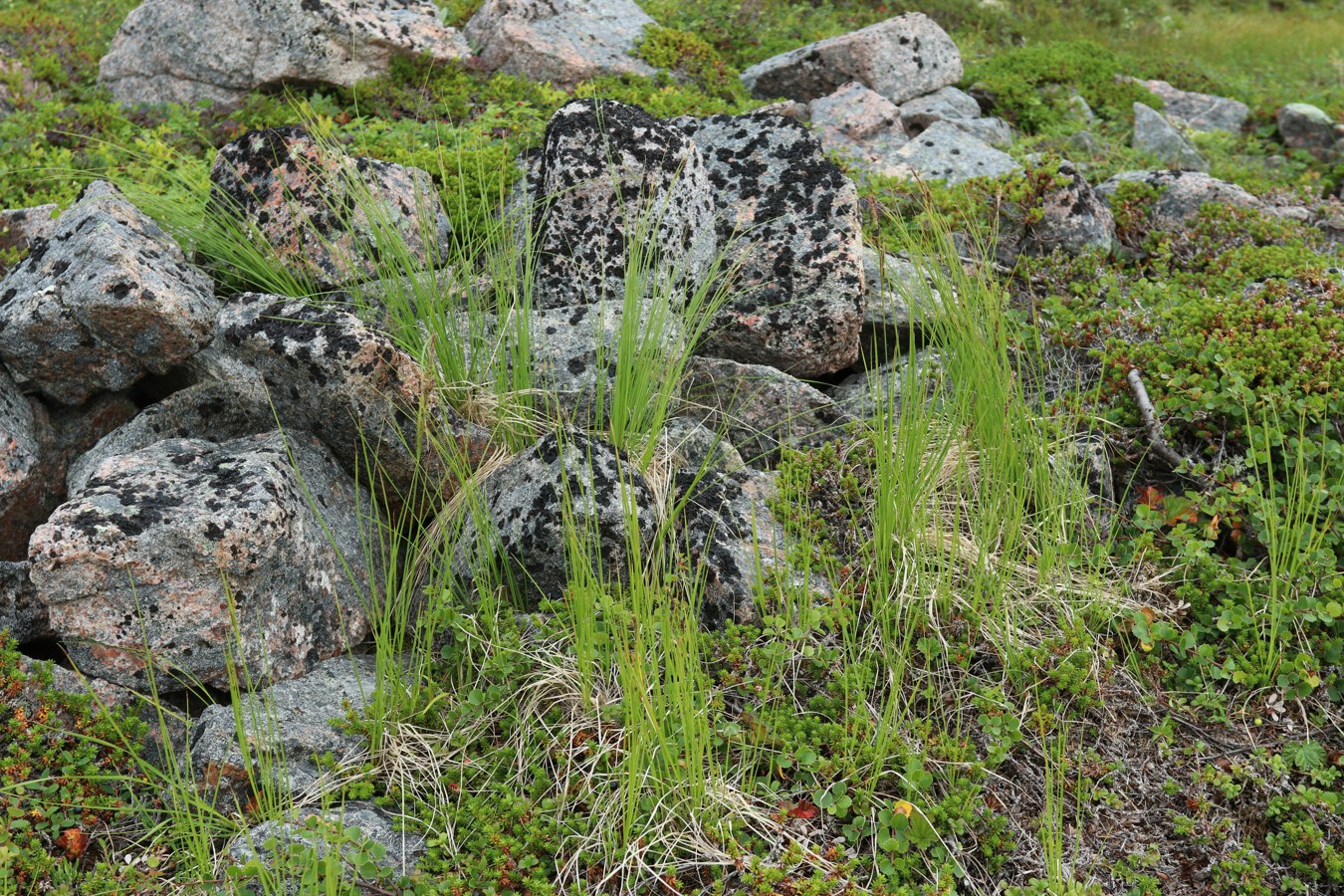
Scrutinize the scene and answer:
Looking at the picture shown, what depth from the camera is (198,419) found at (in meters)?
4.98

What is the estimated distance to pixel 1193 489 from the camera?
5.10 m

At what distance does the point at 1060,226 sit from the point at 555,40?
512cm

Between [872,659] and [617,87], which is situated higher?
[617,87]

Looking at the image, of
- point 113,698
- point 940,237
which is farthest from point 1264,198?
point 113,698

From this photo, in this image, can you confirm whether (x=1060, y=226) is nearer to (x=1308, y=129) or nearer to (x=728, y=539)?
(x=728, y=539)

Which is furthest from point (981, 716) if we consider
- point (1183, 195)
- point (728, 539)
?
point (1183, 195)

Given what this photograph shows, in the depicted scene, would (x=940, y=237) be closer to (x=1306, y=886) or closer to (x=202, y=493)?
(x=1306, y=886)

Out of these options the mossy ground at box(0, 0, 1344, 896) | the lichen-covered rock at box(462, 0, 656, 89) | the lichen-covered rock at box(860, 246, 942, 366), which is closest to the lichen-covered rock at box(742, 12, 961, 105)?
the lichen-covered rock at box(462, 0, 656, 89)

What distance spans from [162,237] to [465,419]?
5.98 feet

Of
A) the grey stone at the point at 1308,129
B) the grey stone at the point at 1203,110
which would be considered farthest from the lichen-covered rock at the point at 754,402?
the grey stone at the point at 1203,110

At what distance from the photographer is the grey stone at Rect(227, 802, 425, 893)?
3246 mm

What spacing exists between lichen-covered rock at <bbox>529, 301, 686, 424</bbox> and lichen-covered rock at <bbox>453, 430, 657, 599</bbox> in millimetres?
544

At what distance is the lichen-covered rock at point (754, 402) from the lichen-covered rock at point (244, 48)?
5.12 m

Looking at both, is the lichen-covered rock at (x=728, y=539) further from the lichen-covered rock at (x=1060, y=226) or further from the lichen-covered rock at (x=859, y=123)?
the lichen-covered rock at (x=859, y=123)
